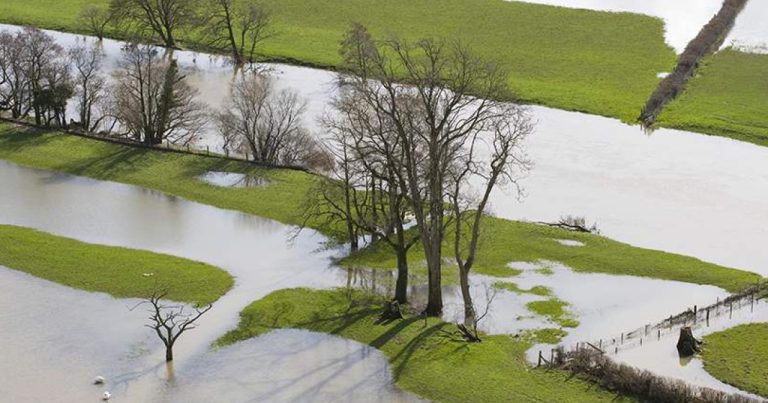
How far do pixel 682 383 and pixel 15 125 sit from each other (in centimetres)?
4708

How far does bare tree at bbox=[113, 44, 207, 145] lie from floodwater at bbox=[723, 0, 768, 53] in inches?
1730

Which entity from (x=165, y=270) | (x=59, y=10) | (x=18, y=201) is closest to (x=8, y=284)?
(x=165, y=270)

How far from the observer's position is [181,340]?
1746 inches

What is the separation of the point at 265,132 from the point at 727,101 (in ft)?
102

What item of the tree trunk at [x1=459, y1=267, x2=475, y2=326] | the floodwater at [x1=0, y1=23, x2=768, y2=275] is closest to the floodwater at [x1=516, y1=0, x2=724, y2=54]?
the floodwater at [x1=0, y1=23, x2=768, y2=275]

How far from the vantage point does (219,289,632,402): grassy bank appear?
130 ft

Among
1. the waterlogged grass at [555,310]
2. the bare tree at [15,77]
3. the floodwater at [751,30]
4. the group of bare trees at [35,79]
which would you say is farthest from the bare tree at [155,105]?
the floodwater at [751,30]

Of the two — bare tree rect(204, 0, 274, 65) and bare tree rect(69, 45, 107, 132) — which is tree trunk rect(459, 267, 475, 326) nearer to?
bare tree rect(69, 45, 107, 132)

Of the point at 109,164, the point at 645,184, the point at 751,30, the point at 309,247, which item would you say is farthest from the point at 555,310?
the point at 751,30

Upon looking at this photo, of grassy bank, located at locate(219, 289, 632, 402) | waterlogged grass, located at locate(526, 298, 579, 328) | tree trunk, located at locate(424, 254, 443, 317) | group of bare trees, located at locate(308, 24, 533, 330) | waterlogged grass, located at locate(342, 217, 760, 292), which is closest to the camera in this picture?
grassy bank, located at locate(219, 289, 632, 402)

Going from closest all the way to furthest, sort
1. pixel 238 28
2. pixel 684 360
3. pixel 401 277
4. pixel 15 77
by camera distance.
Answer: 1. pixel 684 360
2. pixel 401 277
3. pixel 15 77
4. pixel 238 28

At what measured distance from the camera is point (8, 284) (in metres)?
49.5

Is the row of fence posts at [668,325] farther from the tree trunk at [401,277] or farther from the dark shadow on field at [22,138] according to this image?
the dark shadow on field at [22,138]

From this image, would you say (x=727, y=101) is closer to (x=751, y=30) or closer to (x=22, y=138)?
(x=751, y=30)
